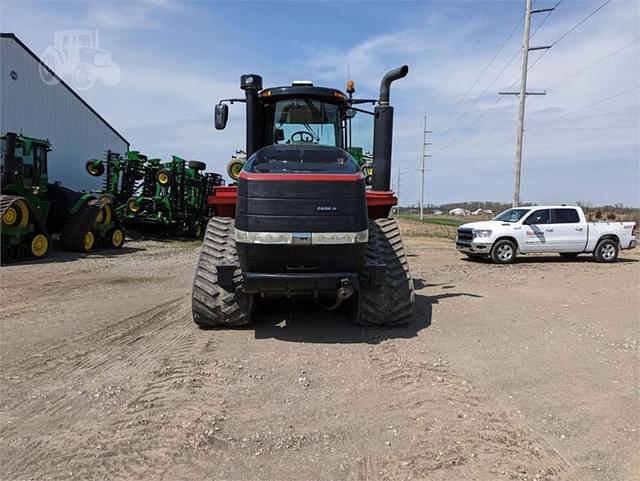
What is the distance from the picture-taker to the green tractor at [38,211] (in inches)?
472

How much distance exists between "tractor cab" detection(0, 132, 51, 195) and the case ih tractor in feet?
28.6

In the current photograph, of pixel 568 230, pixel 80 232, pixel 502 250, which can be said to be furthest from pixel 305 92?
pixel 568 230

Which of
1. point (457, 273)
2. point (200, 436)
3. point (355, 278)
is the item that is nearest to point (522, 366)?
point (355, 278)

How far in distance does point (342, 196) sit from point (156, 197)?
1659cm

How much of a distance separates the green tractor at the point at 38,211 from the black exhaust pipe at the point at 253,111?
25.8 feet

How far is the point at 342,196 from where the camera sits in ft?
16.2

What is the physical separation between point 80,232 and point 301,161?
11.1 metres

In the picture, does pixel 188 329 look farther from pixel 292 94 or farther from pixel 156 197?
pixel 156 197

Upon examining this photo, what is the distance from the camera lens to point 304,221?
16.0 ft

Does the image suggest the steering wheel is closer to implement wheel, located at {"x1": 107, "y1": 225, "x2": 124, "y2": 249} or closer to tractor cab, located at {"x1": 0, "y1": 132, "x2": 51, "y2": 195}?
tractor cab, located at {"x1": 0, "y1": 132, "x2": 51, "y2": 195}

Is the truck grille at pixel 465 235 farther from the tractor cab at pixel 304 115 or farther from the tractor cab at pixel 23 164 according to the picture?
the tractor cab at pixel 23 164

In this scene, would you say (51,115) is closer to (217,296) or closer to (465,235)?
(465,235)

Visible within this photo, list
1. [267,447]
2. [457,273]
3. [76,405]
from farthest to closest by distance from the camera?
[457,273]
[76,405]
[267,447]

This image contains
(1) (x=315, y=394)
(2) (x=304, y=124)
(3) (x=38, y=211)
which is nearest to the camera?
(1) (x=315, y=394)
